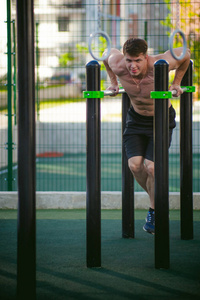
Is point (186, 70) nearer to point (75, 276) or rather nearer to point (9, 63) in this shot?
point (75, 276)

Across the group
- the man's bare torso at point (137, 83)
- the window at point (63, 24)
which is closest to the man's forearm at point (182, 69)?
the man's bare torso at point (137, 83)

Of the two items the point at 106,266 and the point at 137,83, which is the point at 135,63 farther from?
the point at 106,266

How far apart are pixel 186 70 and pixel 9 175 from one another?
2845 millimetres

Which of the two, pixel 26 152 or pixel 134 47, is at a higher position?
pixel 134 47

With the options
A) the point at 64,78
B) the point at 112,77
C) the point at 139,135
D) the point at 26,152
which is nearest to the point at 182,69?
the point at 112,77

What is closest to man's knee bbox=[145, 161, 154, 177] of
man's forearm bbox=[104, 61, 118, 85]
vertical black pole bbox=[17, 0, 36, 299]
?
man's forearm bbox=[104, 61, 118, 85]

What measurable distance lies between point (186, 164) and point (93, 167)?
47.5 inches

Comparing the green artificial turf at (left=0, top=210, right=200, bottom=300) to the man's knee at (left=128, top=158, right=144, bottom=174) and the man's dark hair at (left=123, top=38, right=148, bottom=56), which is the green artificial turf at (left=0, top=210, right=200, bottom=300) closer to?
the man's knee at (left=128, top=158, right=144, bottom=174)

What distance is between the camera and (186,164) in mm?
4766

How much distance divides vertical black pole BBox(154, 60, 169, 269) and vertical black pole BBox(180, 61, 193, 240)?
95 cm

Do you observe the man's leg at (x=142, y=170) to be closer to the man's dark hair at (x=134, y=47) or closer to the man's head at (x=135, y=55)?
the man's head at (x=135, y=55)

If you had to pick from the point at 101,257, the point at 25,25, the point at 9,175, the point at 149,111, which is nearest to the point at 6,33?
the point at 9,175

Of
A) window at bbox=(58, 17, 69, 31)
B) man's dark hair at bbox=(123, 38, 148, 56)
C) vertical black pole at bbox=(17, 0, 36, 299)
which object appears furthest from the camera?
window at bbox=(58, 17, 69, 31)

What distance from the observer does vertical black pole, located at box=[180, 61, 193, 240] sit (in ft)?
15.5
